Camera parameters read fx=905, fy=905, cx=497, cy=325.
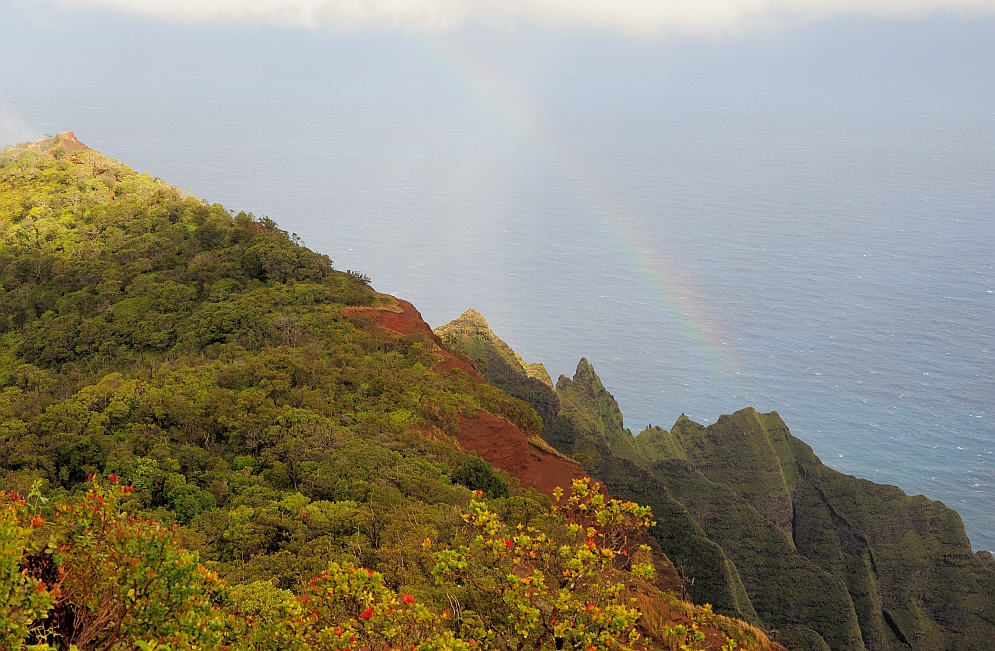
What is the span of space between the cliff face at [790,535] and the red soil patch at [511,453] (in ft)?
48.2

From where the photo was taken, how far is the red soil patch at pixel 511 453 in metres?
48.8

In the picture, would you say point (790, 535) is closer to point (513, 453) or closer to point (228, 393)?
point (513, 453)

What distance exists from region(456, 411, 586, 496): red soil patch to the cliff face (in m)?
14.7

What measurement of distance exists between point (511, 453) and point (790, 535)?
52.5 metres

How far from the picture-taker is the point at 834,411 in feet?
636

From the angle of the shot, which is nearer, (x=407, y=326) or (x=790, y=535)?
(x=407, y=326)

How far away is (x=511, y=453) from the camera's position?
1966 inches

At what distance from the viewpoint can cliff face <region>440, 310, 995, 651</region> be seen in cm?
7138

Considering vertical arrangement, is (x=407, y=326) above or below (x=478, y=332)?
below

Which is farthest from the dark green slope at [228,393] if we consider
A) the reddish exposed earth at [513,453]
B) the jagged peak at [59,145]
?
the jagged peak at [59,145]

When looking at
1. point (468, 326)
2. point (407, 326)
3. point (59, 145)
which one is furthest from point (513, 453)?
point (59, 145)

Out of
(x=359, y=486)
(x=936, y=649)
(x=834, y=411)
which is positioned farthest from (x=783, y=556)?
(x=834, y=411)

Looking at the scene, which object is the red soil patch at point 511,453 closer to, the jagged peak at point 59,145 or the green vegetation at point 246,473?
the green vegetation at point 246,473

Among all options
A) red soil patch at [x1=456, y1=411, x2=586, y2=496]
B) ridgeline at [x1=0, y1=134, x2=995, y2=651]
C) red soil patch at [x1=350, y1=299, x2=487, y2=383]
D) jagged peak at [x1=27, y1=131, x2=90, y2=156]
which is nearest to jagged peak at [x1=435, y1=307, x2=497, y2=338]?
ridgeline at [x1=0, y1=134, x2=995, y2=651]
